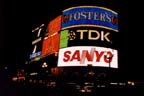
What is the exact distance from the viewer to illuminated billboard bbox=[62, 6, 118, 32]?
22.1 meters

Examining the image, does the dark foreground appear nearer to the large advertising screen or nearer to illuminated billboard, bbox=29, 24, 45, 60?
the large advertising screen

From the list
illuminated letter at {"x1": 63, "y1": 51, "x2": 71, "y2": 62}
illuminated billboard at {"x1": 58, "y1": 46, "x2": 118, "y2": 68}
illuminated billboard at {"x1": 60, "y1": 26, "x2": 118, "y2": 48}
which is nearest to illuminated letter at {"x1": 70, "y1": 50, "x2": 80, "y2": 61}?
illuminated billboard at {"x1": 58, "y1": 46, "x2": 118, "y2": 68}

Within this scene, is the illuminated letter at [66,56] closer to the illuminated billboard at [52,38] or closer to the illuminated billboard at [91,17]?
the illuminated billboard at [52,38]

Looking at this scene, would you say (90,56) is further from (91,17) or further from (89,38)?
(91,17)

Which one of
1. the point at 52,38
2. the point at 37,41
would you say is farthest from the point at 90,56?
the point at 37,41

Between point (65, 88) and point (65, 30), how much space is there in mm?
11153

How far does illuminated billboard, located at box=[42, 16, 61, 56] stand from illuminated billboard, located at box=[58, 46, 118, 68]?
7.92 feet

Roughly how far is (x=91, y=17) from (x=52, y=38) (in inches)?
190

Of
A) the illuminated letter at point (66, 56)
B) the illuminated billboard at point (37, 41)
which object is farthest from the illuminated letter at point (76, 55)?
the illuminated billboard at point (37, 41)

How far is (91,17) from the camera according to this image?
871 inches

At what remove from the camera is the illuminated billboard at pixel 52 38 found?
2439 centimetres

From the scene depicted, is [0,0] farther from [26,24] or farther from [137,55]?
[26,24]

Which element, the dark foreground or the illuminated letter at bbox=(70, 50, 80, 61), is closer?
the dark foreground

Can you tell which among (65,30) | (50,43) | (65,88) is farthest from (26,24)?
(65,88)
